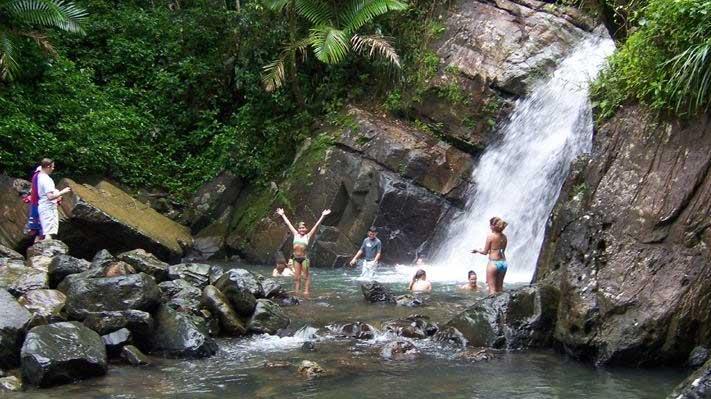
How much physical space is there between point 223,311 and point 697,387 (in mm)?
5877

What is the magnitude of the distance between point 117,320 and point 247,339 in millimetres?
1781

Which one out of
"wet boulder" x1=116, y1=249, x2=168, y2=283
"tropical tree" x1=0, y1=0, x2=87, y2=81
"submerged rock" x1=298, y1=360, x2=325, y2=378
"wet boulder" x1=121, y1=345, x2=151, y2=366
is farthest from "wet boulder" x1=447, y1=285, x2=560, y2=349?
"tropical tree" x1=0, y1=0, x2=87, y2=81

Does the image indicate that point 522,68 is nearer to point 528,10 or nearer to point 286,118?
point 528,10

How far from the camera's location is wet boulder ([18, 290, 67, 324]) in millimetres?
8422

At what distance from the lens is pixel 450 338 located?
30.9ft

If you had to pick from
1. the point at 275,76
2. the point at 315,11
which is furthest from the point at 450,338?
the point at 315,11

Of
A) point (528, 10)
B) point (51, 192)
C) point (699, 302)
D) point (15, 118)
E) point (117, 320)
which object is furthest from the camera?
point (528, 10)

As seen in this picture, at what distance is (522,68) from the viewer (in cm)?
1805

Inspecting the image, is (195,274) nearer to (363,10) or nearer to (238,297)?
(238,297)

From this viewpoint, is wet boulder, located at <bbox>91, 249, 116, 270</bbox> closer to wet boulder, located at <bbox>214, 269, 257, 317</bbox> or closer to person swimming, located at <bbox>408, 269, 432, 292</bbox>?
wet boulder, located at <bbox>214, 269, 257, 317</bbox>

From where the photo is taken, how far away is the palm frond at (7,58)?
17.3 meters

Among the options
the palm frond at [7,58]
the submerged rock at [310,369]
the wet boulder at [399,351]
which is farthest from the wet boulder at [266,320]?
the palm frond at [7,58]

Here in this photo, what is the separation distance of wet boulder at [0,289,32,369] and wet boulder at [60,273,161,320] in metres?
Answer: 0.65

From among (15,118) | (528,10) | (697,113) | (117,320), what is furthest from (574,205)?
(15,118)
